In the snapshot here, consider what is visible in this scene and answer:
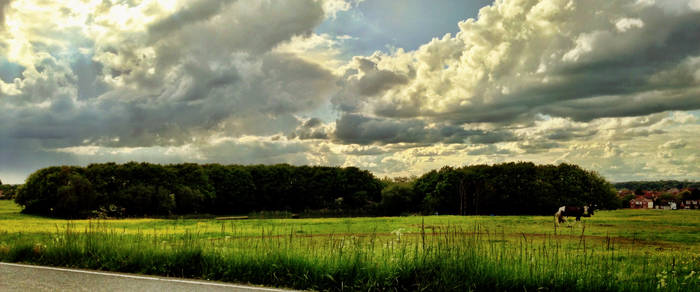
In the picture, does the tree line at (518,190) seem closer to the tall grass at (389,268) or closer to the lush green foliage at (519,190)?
the lush green foliage at (519,190)

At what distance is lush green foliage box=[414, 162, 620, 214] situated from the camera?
75938 millimetres

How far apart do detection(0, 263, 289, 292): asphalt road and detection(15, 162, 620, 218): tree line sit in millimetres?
46704

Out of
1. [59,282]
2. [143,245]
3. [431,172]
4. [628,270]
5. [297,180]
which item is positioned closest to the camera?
[59,282]

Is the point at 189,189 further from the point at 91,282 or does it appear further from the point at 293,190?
the point at 91,282

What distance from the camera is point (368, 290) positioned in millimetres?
9188

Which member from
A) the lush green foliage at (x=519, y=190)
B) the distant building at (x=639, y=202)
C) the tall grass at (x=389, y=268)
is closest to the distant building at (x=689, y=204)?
the lush green foliage at (x=519, y=190)

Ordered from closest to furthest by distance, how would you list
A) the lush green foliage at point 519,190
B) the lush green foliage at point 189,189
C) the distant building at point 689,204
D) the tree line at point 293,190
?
1. the lush green foliage at point 189,189
2. the tree line at point 293,190
3. the distant building at point 689,204
4. the lush green foliage at point 519,190

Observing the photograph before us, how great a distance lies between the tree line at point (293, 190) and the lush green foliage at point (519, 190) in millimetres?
150

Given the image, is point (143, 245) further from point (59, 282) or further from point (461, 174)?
point (461, 174)

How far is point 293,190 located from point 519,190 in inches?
1649

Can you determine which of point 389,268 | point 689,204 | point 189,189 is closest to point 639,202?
point 689,204

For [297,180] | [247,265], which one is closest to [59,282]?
[247,265]

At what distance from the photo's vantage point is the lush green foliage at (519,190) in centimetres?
7594

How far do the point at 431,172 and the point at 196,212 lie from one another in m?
39.9
